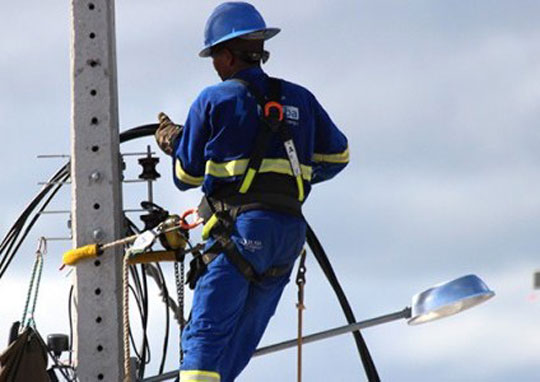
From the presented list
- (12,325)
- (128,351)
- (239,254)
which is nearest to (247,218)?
(239,254)

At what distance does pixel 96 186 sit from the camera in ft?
31.3

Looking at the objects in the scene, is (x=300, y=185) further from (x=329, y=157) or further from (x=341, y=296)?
(x=341, y=296)

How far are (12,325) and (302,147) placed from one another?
7.90 feet

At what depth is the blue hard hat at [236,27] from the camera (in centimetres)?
929

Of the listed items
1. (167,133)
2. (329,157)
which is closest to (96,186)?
(167,133)

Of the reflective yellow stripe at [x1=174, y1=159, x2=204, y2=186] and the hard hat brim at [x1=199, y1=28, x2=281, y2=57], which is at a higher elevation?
the hard hat brim at [x1=199, y1=28, x2=281, y2=57]

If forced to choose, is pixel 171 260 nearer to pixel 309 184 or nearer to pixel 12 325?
pixel 309 184

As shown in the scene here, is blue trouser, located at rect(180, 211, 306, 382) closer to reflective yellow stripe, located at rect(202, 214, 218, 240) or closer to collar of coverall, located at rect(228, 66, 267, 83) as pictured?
Answer: reflective yellow stripe, located at rect(202, 214, 218, 240)

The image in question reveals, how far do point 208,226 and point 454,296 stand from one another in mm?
1310

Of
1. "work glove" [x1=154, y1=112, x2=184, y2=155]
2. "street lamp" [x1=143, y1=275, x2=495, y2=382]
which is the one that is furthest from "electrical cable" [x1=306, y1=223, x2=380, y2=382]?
"work glove" [x1=154, y1=112, x2=184, y2=155]

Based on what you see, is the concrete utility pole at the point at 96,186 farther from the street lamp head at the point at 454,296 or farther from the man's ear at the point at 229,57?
the street lamp head at the point at 454,296

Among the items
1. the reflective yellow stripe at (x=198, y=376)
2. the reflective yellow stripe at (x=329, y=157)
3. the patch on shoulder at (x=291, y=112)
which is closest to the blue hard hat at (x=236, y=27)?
the patch on shoulder at (x=291, y=112)

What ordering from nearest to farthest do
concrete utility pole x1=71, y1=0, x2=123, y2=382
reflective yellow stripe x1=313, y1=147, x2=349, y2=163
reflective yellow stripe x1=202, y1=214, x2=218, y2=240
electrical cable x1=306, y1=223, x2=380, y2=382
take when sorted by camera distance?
reflective yellow stripe x1=202, y1=214, x2=218, y2=240, concrete utility pole x1=71, y1=0, x2=123, y2=382, reflective yellow stripe x1=313, y1=147, x2=349, y2=163, electrical cable x1=306, y1=223, x2=380, y2=382

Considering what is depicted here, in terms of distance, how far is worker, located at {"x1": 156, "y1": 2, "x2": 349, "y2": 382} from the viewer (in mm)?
8992
